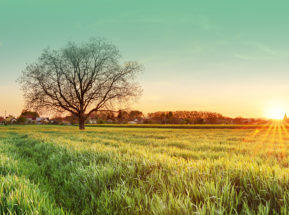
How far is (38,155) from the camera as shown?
271 inches

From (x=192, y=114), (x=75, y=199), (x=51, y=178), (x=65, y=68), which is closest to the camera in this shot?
(x=75, y=199)

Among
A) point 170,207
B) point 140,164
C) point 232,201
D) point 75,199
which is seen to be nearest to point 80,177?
point 75,199

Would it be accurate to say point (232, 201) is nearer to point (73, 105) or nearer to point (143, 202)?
point (143, 202)

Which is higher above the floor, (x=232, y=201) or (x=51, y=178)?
(x=232, y=201)

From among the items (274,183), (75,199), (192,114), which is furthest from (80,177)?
(192,114)

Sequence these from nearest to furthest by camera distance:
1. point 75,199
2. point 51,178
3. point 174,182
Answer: point 174,182 < point 75,199 < point 51,178

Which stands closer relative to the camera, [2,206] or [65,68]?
[2,206]

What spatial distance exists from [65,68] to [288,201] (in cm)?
3525

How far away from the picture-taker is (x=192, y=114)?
11306 cm

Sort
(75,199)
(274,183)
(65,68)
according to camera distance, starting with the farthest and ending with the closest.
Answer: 1. (65,68)
2. (75,199)
3. (274,183)

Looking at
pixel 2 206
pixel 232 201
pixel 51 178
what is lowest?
pixel 51 178

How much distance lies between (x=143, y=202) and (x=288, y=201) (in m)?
1.55

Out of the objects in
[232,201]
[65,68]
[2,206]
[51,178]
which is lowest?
[51,178]

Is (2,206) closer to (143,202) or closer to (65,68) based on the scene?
(143,202)
